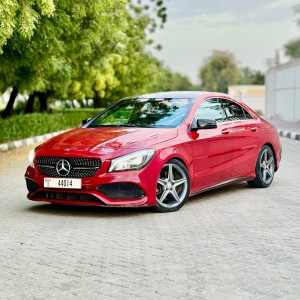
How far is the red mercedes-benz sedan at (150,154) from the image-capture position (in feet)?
27.9

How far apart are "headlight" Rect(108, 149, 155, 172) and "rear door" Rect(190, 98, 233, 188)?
92 cm

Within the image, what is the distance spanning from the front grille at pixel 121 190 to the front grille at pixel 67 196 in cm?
15

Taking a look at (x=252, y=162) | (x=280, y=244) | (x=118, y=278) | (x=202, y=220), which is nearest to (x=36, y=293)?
(x=118, y=278)

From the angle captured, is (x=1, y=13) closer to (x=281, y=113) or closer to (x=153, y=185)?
(x=153, y=185)

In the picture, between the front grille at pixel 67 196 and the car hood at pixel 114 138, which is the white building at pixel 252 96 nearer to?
the car hood at pixel 114 138

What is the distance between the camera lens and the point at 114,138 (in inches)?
348

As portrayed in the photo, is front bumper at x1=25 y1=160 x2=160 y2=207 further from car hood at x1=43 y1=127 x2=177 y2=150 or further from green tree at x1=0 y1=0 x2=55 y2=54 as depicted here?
green tree at x1=0 y1=0 x2=55 y2=54

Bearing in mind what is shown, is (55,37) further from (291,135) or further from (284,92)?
(284,92)

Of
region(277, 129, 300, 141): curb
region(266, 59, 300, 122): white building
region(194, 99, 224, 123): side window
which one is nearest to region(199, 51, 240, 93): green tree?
region(266, 59, 300, 122): white building

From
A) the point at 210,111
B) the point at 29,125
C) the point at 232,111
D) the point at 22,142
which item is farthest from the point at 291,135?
the point at 210,111

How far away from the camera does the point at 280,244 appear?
6.98m

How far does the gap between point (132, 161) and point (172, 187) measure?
711 millimetres

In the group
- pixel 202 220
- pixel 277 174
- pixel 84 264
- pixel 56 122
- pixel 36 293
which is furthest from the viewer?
pixel 56 122

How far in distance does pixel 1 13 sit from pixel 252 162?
14.8 ft
